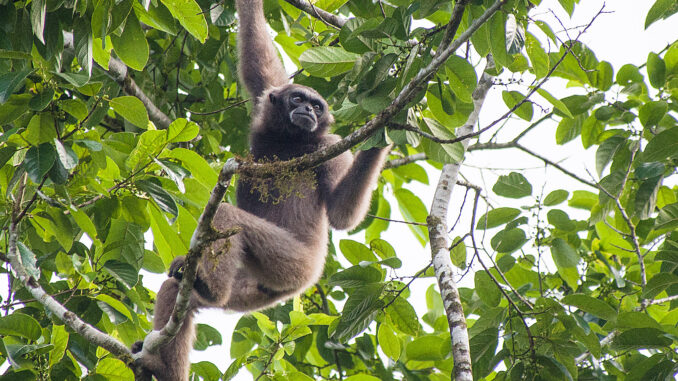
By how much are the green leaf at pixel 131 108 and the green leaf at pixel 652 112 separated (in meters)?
4.69

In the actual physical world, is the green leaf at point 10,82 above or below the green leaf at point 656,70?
below

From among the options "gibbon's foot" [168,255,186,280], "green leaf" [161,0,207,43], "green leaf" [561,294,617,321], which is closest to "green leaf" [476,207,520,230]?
"green leaf" [561,294,617,321]

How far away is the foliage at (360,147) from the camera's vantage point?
462cm

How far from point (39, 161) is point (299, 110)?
145 inches

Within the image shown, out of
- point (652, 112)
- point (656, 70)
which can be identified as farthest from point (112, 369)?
point (656, 70)

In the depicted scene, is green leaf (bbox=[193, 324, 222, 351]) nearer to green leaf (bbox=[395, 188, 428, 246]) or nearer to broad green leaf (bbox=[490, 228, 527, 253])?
green leaf (bbox=[395, 188, 428, 246])

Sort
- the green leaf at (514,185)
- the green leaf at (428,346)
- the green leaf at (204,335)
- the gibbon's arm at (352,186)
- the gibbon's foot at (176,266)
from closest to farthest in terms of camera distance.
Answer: the gibbon's foot at (176,266), the green leaf at (514,185), the gibbon's arm at (352,186), the green leaf at (428,346), the green leaf at (204,335)

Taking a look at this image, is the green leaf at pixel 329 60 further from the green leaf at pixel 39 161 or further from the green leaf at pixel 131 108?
the green leaf at pixel 39 161

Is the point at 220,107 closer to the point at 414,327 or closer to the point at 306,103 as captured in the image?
the point at 306,103

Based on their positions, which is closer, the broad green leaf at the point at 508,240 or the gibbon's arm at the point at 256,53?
the broad green leaf at the point at 508,240

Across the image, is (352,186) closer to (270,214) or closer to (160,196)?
(270,214)

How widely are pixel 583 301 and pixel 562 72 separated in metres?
2.40

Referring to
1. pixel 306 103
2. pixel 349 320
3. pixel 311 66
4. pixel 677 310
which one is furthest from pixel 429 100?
pixel 677 310

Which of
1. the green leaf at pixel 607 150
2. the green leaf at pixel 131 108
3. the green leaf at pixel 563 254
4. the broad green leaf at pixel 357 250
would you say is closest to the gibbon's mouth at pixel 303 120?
the broad green leaf at pixel 357 250
